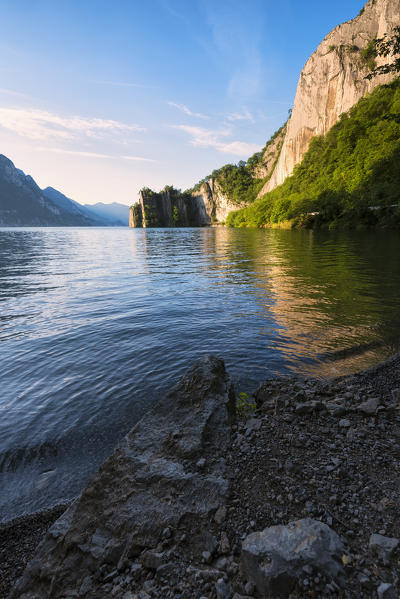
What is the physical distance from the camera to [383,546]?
2.30 m

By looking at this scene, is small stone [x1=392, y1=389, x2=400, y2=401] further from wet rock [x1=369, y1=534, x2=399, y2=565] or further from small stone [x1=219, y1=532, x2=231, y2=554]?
small stone [x1=219, y1=532, x2=231, y2=554]

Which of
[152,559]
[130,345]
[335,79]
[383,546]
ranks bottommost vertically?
[130,345]

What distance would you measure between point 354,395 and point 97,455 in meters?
5.10

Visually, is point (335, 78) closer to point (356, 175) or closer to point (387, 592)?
point (356, 175)

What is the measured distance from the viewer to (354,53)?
10169cm

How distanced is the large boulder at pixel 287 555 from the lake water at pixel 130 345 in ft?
10.3

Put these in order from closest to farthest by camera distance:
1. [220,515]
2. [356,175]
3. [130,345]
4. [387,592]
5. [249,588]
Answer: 1. [387,592]
2. [249,588]
3. [220,515]
4. [130,345]
5. [356,175]

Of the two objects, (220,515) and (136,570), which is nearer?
(136,570)

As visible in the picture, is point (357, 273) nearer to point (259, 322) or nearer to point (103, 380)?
point (259, 322)

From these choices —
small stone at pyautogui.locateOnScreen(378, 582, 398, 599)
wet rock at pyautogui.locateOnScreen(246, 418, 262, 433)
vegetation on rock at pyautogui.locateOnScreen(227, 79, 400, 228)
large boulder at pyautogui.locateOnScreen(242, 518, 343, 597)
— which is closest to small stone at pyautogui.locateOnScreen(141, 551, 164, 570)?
large boulder at pyautogui.locateOnScreen(242, 518, 343, 597)

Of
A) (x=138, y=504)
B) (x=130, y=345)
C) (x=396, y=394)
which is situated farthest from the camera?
(x=130, y=345)

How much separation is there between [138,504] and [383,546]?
2423 millimetres

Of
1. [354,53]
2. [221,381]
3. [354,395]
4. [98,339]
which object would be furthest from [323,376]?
[354,53]

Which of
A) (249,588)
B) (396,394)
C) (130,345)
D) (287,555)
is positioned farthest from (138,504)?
(130,345)
